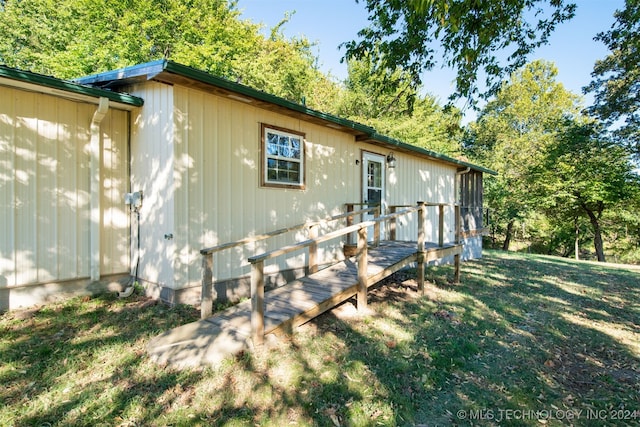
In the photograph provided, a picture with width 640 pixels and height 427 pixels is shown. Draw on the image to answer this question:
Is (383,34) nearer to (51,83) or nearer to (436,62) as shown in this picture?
(436,62)

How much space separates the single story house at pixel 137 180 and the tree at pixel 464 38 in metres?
1.76

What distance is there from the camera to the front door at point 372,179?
8.02 metres

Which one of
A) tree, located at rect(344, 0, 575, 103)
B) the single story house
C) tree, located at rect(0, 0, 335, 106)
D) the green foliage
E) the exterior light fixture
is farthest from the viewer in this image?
the green foliage

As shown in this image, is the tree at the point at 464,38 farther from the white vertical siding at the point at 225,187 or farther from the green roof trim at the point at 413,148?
the white vertical siding at the point at 225,187

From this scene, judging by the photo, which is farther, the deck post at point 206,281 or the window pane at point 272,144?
the window pane at point 272,144

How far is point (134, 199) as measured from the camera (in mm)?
5027

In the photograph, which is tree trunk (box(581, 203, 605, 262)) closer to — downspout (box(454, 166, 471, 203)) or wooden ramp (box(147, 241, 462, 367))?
downspout (box(454, 166, 471, 203))

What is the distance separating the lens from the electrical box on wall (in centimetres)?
500

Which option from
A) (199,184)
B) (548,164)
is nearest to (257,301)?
(199,184)

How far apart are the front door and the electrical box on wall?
4.78m

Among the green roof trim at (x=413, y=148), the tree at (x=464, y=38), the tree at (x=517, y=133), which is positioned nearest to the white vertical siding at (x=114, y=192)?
the tree at (x=464, y=38)

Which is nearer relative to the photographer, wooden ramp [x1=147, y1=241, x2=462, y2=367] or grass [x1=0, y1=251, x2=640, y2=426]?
grass [x1=0, y1=251, x2=640, y2=426]

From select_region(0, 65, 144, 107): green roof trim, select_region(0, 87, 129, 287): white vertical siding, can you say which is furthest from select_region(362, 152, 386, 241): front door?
select_region(0, 87, 129, 287): white vertical siding

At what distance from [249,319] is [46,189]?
10.8 ft
